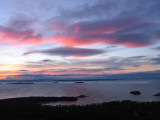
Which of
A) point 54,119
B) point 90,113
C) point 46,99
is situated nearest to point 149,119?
point 90,113

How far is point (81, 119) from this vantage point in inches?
1062

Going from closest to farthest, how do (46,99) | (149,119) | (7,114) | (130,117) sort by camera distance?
(149,119)
(130,117)
(7,114)
(46,99)

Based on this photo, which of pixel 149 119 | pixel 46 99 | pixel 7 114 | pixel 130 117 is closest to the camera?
pixel 149 119

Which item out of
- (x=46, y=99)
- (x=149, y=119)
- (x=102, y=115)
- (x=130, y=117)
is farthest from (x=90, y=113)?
(x=46, y=99)

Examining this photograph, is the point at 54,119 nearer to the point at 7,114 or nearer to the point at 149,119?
the point at 7,114

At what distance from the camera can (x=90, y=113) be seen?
30.4 meters

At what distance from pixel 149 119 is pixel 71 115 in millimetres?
11287

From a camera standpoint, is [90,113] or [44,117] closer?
[44,117]

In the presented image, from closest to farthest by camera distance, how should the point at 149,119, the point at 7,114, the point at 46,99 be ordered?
the point at 149,119
the point at 7,114
the point at 46,99

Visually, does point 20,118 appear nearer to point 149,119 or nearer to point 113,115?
point 113,115

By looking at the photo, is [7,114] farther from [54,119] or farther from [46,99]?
[46,99]

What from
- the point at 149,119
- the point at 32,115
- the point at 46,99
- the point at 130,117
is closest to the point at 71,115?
the point at 32,115

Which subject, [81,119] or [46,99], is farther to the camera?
[46,99]

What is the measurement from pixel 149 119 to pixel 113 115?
531cm
